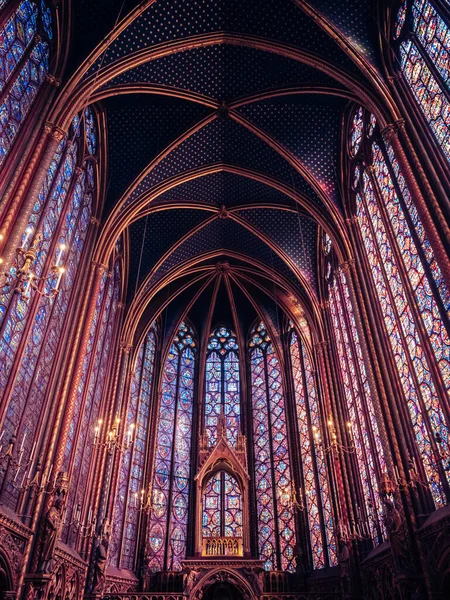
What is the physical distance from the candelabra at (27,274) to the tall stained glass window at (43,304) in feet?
0.39

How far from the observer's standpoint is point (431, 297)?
35.2 feet

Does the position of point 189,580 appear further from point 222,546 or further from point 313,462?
point 313,462

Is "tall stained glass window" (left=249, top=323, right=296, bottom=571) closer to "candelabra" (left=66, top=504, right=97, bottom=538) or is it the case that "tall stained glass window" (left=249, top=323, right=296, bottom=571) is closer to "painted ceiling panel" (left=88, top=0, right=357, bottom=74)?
"candelabra" (left=66, top=504, right=97, bottom=538)

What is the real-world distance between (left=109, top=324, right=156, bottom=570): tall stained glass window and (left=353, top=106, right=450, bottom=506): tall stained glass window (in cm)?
Answer: 1011

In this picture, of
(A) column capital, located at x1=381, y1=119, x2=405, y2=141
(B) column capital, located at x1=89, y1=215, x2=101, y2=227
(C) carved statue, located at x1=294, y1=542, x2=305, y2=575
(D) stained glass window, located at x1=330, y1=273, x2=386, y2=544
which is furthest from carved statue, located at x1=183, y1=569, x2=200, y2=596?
(A) column capital, located at x1=381, y1=119, x2=405, y2=141

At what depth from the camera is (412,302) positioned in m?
11.4

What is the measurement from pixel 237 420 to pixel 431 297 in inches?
576

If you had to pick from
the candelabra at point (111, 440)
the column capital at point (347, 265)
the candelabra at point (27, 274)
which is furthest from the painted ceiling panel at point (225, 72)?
the candelabra at point (111, 440)

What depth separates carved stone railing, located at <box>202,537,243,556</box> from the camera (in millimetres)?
17203

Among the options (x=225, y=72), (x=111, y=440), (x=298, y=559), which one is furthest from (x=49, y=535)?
(x=225, y=72)

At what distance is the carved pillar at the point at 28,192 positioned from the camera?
9.19 m

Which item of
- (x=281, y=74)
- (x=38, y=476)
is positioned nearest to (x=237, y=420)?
(x=38, y=476)

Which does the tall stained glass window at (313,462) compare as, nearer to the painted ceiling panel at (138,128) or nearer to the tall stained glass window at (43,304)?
the tall stained glass window at (43,304)

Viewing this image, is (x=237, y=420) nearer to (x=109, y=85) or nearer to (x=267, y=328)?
(x=267, y=328)
